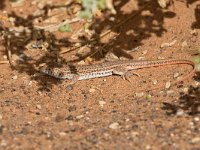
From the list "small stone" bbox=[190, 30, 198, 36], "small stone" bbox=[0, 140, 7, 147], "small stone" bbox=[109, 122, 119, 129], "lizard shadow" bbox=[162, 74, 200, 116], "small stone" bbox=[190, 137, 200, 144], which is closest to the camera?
"small stone" bbox=[190, 137, 200, 144]

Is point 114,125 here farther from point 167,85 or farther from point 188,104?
point 167,85

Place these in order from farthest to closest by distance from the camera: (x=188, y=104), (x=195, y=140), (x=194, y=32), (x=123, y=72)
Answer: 1. (x=194, y=32)
2. (x=123, y=72)
3. (x=188, y=104)
4. (x=195, y=140)

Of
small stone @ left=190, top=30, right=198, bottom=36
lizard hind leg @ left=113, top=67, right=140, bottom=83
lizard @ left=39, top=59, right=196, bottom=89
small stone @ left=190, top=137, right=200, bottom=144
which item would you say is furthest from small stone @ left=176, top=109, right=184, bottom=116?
small stone @ left=190, top=30, right=198, bottom=36

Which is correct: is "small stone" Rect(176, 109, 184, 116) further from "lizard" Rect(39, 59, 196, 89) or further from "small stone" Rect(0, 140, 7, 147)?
"small stone" Rect(0, 140, 7, 147)

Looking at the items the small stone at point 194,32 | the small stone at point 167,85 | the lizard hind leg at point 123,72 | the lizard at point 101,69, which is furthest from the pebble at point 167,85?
the small stone at point 194,32

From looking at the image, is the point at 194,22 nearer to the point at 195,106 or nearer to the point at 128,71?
the point at 128,71

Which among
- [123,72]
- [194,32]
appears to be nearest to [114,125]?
[123,72]
